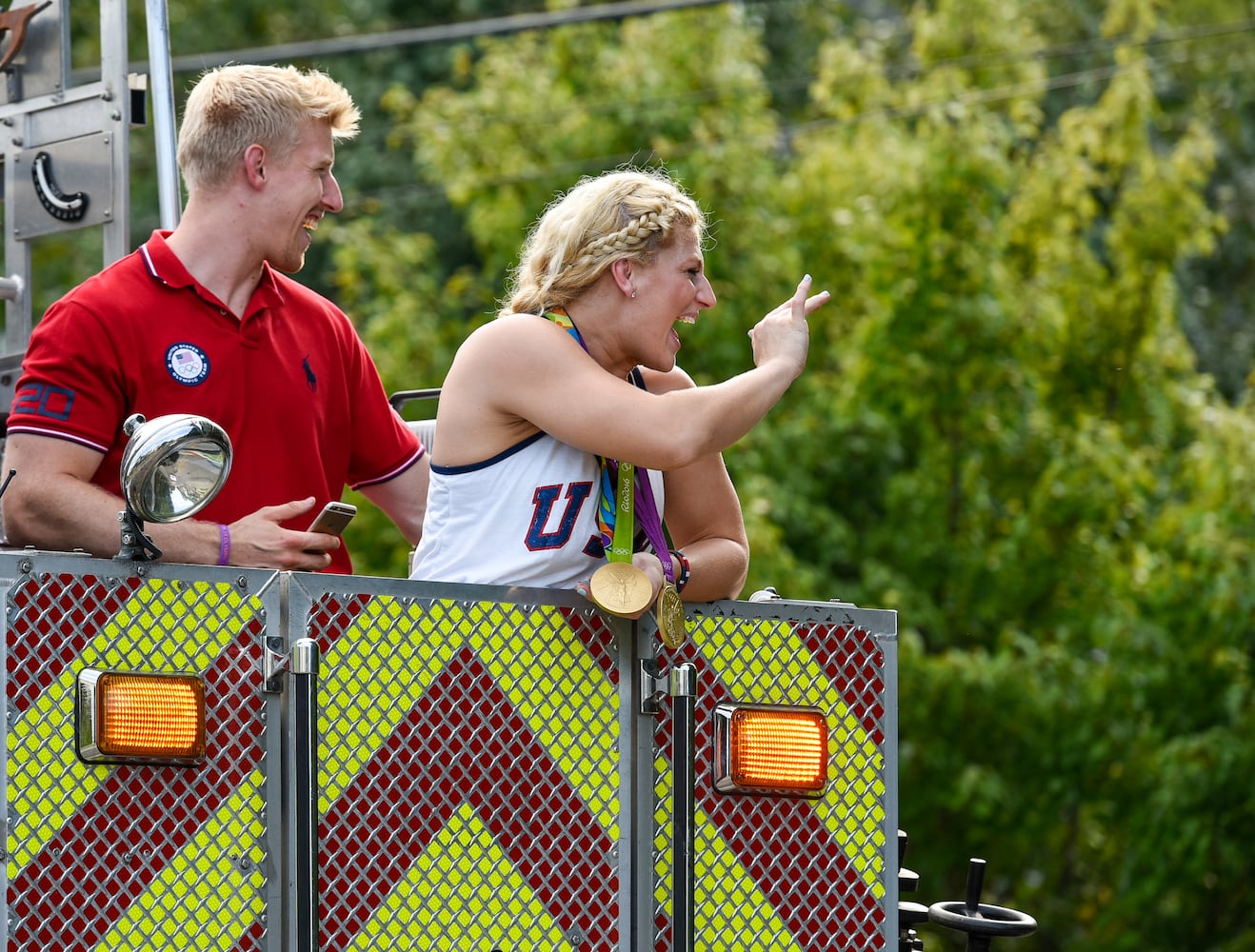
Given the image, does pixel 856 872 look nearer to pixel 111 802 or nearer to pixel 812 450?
pixel 111 802

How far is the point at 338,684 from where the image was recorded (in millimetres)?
2689

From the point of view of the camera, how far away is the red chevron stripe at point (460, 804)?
2.67 m

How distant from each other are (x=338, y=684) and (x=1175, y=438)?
31.5 ft

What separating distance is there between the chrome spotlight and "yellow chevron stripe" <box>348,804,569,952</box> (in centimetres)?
61

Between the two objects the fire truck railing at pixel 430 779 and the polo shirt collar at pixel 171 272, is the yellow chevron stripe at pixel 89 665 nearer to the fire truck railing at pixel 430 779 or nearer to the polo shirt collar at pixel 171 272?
the fire truck railing at pixel 430 779

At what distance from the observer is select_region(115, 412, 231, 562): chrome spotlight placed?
8.28 ft

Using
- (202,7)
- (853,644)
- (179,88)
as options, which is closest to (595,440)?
(853,644)

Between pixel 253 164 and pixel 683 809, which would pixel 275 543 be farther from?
pixel 253 164

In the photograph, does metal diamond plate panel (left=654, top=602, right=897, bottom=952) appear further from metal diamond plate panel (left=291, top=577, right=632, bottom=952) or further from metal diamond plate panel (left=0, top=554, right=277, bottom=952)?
metal diamond plate panel (left=0, top=554, right=277, bottom=952)

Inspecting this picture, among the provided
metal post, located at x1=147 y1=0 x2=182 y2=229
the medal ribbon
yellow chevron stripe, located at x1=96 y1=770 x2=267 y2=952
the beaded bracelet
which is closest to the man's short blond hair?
metal post, located at x1=147 y1=0 x2=182 y2=229

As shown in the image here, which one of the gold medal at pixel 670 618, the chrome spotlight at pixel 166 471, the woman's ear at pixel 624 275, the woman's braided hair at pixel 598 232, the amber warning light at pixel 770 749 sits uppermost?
the woman's braided hair at pixel 598 232

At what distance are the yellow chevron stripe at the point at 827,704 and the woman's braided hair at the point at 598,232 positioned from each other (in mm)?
637

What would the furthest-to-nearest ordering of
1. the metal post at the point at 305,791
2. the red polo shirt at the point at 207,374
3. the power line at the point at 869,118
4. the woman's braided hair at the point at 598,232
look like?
the power line at the point at 869,118, the red polo shirt at the point at 207,374, the woman's braided hair at the point at 598,232, the metal post at the point at 305,791

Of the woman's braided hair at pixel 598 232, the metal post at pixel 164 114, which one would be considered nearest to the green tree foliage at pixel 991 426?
the metal post at pixel 164 114
